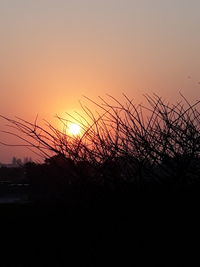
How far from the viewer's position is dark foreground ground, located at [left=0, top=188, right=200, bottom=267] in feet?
17.2

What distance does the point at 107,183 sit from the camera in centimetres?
626

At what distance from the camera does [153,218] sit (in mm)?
5477

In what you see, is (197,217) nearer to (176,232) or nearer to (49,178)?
(176,232)

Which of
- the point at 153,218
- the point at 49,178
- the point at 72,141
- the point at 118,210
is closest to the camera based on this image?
the point at 153,218

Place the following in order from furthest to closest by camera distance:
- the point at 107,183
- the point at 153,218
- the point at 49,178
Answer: the point at 49,178, the point at 107,183, the point at 153,218

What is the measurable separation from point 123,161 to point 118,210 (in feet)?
2.23

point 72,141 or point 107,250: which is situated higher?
point 72,141

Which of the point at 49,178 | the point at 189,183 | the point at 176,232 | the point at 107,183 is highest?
the point at 49,178

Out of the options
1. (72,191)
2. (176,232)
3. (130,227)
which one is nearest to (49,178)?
(72,191)

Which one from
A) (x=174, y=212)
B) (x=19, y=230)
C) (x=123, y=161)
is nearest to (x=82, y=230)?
(x=123, y=161)

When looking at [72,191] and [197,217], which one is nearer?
[197,217]

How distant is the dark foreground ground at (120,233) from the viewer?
5.23m

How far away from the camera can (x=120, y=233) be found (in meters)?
5.74

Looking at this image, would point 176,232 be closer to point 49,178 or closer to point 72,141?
point 72,141
